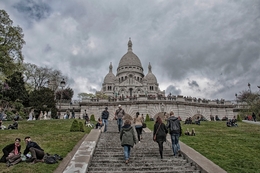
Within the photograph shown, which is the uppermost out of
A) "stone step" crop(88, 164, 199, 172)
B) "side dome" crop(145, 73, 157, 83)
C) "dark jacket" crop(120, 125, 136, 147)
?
"side dome" crop(145, 73, 157, 83)

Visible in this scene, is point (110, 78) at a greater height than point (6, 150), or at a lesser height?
greater

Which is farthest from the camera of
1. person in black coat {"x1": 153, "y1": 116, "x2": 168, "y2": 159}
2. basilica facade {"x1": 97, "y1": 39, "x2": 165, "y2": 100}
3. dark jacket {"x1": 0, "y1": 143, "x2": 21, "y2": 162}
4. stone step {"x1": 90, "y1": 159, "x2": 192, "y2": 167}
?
basilica facade {"x1": 97, "y1": 39, "x2": 165, "y2": 100}

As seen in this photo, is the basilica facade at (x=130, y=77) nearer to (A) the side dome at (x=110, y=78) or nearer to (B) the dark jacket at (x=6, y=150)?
(A) the side dome at (x=110, y=78)

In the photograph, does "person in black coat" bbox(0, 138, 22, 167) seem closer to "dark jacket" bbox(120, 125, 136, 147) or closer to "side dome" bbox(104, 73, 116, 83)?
"dark jacket" bbox(120, 125, 136, 147)

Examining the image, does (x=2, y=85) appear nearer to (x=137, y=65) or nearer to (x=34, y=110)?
(x=34, y=110)

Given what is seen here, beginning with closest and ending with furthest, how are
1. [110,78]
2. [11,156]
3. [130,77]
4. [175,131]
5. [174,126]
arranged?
[11,156] < [175,131] < [174,126] < [130,77] < [110,78]

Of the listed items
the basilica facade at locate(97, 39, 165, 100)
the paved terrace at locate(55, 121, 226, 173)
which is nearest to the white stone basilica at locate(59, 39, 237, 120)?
the paved terrace at locate(55, 121, 226, 173)

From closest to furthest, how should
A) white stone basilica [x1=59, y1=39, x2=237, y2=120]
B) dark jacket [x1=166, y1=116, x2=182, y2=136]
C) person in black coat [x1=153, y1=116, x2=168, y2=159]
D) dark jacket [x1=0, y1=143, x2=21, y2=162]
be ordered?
dark jacket [x1=0, y1=143, x2=21, y2=162]
person in black coat [x1=153, y1=116, x2=168, y2=159]
dark jacket [x1=166, y1=116, x2=182, y2=136]
white stone basilica [x1=59, y1=39, x2=237, y2=120]

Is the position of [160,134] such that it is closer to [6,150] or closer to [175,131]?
[175,131]

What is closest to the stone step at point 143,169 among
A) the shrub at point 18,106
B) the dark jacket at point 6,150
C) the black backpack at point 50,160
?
the black backpack at point 50,160

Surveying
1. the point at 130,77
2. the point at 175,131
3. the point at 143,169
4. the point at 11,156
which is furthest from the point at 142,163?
the point at 130,77

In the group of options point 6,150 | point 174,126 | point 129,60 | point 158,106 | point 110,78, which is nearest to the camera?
point 6,150

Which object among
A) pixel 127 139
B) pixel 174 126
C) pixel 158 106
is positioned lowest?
pixel 127 139

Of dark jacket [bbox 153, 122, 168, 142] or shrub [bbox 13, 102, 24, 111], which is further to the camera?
shrub [bbox 13, 102, 24, 111]
